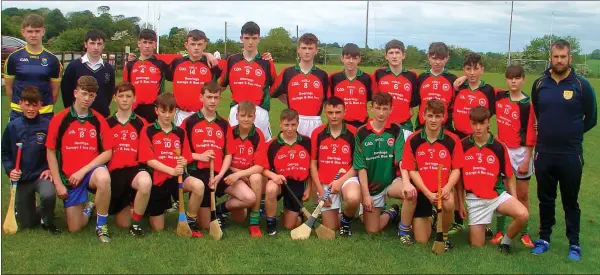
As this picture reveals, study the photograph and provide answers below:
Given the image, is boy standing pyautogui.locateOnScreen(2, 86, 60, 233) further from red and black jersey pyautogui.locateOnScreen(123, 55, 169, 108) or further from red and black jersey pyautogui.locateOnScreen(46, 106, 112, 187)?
red and black jersey pyautogui.locateOnScreen(123, 55, 169, 108)

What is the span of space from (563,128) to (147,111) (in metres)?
4.43

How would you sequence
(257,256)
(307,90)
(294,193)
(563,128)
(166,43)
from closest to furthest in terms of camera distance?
(257,256) < (563,128) < (294,193) < (307,90) < (166,43)

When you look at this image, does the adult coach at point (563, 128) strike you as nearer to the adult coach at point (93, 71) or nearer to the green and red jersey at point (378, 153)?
the green and red jersey at point (378, 153)

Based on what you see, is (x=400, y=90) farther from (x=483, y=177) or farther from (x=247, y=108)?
(x=247, y=108)

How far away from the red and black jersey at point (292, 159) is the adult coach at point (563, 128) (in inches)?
89.0

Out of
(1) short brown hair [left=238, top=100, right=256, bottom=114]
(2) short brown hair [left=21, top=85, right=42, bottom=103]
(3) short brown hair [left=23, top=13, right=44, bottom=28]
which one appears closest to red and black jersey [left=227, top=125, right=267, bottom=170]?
(1) short brown hair [left=238, top=100, right=256, bottom=114]

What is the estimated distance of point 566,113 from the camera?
5.21 metres

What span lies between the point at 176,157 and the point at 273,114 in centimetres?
1120

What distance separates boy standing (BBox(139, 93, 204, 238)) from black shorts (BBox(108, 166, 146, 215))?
0.62 ft

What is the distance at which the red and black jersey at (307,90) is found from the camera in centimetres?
662

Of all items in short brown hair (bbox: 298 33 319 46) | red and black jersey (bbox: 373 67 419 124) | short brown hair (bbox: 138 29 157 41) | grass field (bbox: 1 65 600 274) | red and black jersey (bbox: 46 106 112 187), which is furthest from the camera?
short brown hair (bbox: 138 29 157 41)

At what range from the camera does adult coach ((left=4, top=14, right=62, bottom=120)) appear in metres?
6.31

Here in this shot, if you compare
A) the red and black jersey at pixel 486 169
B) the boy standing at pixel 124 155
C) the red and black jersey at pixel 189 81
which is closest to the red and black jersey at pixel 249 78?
the red and black jersey at pixel 189 81

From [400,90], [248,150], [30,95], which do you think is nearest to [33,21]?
[30,95]
